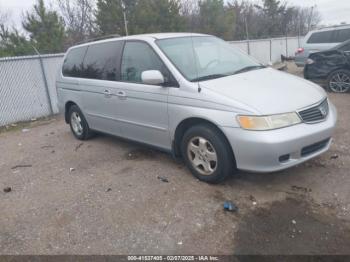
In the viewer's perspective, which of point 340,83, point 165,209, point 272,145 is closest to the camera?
point 272,145

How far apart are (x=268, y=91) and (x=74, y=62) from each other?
3.74 m

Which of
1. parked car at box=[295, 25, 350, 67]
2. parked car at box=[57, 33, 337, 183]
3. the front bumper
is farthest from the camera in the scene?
parked car at box=[295, 25, 350, 67]

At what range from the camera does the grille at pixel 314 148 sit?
383 cm

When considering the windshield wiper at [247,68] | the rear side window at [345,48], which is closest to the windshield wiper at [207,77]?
the windshield wiper at [247,68]

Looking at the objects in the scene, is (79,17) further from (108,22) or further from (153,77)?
(153,77)

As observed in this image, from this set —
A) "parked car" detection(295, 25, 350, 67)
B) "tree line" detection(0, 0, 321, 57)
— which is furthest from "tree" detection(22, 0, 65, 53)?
"parked car" detection(295, 25, 350, 67)

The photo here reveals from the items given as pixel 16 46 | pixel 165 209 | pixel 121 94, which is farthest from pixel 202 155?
pixel 16 46

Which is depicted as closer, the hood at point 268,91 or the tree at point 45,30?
the hood at point 268,91

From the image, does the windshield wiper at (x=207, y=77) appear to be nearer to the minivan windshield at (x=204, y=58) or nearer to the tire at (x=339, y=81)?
the minivan windshield at (x=204, y=58)

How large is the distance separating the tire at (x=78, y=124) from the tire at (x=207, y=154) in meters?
2.56

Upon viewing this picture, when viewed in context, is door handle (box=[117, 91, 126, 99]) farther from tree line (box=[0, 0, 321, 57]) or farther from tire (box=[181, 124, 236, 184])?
tree line (box=[0, 0, 321, 57])

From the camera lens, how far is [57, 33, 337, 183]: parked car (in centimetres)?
365

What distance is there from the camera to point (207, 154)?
13.4 feet

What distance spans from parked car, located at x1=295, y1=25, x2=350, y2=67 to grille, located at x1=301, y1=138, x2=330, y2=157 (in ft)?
26.7
